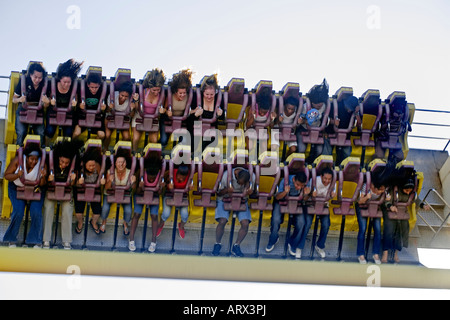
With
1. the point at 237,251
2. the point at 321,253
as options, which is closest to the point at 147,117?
the point at 237,251

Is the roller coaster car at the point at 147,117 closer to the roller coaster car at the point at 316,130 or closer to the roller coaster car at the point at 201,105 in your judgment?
the roller coaster car at the point at 201,105

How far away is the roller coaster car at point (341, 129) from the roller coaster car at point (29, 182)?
3.02 metres

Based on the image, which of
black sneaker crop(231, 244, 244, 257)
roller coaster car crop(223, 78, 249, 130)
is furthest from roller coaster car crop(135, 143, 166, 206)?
roller coaster car crop(223, 78, 249, 130)

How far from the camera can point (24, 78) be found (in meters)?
10.7

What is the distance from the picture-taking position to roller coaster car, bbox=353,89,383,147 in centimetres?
1121

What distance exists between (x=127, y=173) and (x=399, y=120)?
9.68 feet

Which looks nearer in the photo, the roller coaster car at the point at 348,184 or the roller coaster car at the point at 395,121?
the roller coaster car at the point at 348,184

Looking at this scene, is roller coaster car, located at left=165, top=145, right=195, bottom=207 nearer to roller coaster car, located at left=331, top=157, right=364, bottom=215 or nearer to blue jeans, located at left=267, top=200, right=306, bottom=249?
blue jeans, located at left=267, top=200, right=306, bottom=249

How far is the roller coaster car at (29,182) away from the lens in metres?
10.1

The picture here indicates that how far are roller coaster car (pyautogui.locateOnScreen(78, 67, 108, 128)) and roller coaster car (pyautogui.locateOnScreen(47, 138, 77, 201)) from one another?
2.37ft

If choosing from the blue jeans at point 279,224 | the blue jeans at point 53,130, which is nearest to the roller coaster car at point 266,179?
the blue jeans at point 279,224

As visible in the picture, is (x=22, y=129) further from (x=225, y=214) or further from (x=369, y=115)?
(x=369, y=115)

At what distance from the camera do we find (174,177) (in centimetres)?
1034
